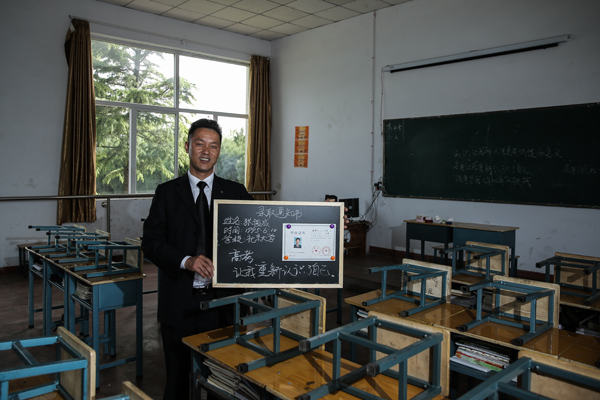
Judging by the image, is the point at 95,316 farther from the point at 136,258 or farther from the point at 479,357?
the point at 479,357

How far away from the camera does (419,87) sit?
6074 millimetres

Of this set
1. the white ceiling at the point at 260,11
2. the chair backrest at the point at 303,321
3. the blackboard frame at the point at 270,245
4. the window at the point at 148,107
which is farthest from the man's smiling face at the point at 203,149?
the window at the point at 148,107

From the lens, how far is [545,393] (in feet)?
4.71

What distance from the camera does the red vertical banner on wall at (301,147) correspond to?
25.4 ft

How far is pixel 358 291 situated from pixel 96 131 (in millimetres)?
4367

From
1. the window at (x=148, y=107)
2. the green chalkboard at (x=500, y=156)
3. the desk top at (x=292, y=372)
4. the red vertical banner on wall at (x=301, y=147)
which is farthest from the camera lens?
the red vertical banner on wall at (x=301, y=147)

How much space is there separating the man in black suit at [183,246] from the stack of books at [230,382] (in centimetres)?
26

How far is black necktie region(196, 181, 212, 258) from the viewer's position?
2098 millimetres

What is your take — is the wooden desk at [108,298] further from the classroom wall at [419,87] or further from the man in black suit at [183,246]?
the classroom wall at [419,87]

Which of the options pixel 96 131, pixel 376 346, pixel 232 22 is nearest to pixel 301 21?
pixel 232 22

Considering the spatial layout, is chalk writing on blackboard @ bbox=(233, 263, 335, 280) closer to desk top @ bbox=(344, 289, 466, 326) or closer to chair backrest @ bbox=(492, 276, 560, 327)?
desk top @ bbox=(344, 289, 466, 326)

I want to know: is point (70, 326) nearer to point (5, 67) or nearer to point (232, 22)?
point (5, 67)

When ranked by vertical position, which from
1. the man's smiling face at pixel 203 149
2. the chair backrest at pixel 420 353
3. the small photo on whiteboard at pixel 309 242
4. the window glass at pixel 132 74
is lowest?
the chair backrest at pixel 420 353

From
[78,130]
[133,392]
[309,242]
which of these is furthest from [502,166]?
[78,130]
